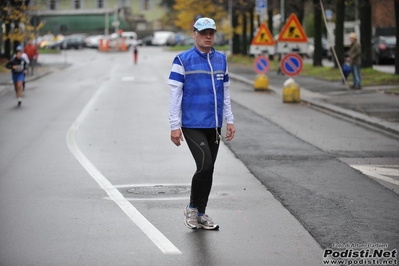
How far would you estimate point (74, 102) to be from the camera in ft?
80.7

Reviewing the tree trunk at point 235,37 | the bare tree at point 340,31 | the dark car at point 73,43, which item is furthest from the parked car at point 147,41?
the bare tree at point 340,31

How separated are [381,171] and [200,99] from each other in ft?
15.6

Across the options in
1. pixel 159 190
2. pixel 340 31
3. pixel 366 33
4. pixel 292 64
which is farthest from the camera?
pixel 340 31

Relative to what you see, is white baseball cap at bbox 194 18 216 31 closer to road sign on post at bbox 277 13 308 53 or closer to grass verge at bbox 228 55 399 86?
road sign on post at bbox 277 13 308 53

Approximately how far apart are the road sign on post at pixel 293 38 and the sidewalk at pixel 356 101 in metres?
1.52

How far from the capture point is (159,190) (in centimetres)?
1015

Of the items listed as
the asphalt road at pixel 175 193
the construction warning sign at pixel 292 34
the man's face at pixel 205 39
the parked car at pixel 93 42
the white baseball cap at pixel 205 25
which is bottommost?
the asphalt road at pixel 175 193

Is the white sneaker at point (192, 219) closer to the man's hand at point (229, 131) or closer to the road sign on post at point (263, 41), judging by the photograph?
the man's hand at point (229, 131)

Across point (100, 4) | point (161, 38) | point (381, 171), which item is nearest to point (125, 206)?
point (381, 171)

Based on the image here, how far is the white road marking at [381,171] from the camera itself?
11.2 m

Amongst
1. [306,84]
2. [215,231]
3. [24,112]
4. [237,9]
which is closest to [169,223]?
[215,231]

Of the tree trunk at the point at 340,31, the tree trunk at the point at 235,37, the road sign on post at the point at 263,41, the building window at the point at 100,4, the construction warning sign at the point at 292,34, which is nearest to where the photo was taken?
the construction warning sign at the point at 292,34

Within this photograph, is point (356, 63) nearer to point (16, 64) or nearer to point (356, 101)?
point (356, 101)

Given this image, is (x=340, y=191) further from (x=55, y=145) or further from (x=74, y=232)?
(x=55, y=145)
